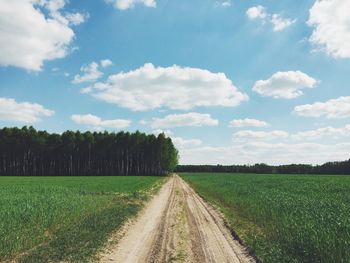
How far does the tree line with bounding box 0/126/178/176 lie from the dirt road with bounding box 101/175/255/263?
9323 cm

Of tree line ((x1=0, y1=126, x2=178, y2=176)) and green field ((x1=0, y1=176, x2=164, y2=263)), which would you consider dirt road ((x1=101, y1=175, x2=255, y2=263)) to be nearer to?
green field ((x1=0, y1=176, x2=164, y2=263))

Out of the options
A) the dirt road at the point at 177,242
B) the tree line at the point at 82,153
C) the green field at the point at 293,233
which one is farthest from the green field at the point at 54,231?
the tree line at the point at 82,153

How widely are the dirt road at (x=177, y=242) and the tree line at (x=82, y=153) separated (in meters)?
93.2

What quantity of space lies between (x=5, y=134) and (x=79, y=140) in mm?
20609

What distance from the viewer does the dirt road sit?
38.0 ft

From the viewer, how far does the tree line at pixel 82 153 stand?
10544 centimetres

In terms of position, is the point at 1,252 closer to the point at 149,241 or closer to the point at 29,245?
the point at 29,245

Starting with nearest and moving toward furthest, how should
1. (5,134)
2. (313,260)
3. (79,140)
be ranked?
1. (313,260)
2. (5,134)
3. (79,140)

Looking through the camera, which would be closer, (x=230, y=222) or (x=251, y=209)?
(x=230, y=222)

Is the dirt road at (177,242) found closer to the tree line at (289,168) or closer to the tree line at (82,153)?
the tree line at (82,153)

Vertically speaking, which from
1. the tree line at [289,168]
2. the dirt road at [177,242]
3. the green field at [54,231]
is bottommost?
the dirt road at [177,242]

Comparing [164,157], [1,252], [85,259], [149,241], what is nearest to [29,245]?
[1,252]

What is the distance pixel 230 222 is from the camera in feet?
62.2

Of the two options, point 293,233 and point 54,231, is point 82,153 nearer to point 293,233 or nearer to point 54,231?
point 54,231
